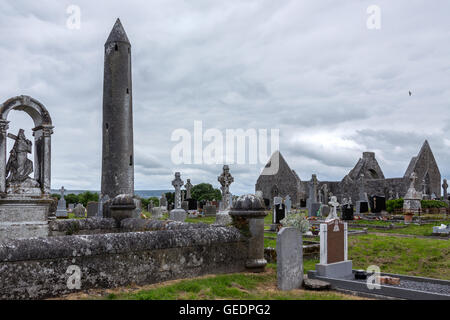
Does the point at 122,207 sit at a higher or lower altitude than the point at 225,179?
lower

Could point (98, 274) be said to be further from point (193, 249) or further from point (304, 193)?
point (304, 193)

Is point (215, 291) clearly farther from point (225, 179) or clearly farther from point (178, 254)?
point (225, 179)

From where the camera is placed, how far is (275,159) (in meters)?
52.0

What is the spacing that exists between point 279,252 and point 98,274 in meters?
2.94

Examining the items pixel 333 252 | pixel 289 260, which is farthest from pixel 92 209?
pixel 289 260

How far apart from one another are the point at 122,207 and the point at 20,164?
108 inches

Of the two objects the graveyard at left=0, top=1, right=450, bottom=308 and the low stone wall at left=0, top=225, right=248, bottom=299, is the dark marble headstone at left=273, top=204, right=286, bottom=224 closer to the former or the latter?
the graveyard at left=0, top=1, right=450, bottom=308

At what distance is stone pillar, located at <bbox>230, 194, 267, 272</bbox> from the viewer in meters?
7.34

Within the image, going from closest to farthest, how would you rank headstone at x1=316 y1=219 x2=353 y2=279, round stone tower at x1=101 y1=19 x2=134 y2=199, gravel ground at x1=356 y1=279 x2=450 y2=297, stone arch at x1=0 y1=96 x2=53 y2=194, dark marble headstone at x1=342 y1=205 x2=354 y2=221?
gravel ground at x1=356 y1=279 x2=450 y2=297
headstone at x1=316 y1=219 x2=353 y2=279
stone arch at x1=0 y1=96 x2=53 y2=194
dark marble headstone at x1=342 y1=205 x2=354 y2=221
round stone tower at x1=101 y1=19 x2=134 y2=199

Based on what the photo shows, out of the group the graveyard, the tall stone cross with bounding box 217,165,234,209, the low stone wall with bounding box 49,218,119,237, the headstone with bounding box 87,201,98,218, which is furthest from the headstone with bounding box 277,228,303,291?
the headstone with bounding box 87,201,98,218

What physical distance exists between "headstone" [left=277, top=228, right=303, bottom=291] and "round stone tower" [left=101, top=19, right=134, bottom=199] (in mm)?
16918

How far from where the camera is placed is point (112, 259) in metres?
5.55

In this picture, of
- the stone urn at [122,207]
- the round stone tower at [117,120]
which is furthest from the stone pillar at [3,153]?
the round stone tower at [117,120]
